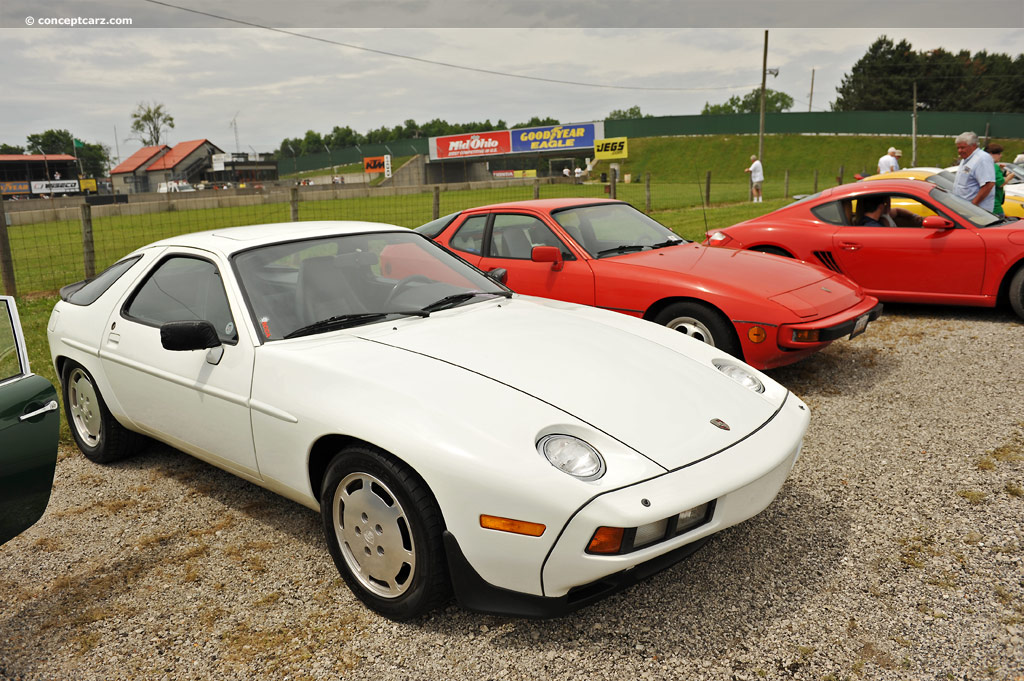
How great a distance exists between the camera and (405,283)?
3.73 meters

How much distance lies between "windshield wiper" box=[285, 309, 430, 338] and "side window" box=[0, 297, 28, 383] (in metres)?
0.96

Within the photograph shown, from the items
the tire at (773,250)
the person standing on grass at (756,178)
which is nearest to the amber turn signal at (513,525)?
the tire at (773,250)

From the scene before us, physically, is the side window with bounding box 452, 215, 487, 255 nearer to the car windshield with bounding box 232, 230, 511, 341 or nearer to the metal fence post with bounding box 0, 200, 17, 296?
the car windshield with bounding box 232, 230, 511, 341

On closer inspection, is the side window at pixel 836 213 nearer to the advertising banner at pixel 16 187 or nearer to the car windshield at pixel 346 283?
the car windshield at pixel 346 283

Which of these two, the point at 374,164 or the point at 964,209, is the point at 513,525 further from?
the point at 374,164

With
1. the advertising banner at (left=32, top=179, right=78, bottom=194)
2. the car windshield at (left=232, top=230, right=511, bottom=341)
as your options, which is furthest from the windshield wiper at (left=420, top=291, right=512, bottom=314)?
the advertising banner at (left=32, top=179, right=78, bottom=194)

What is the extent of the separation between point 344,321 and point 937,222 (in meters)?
6.11

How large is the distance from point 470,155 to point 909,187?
2491 inches

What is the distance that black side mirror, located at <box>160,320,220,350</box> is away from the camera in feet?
10.2

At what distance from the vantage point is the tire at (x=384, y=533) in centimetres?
250

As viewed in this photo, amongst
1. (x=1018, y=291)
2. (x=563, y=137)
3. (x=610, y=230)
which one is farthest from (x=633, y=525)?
(x=563, y=137)

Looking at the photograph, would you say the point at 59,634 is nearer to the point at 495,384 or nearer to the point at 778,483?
the point at 495,384

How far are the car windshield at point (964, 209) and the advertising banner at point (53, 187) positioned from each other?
79.2 m

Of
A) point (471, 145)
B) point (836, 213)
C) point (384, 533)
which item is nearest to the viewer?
point (384, 533)
